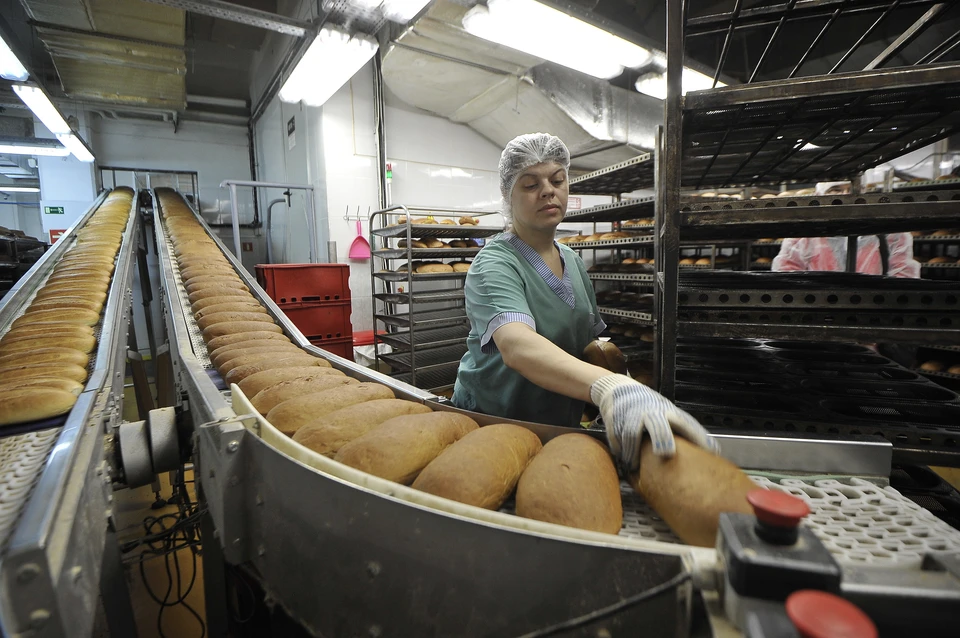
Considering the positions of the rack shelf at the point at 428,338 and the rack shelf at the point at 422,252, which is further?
the rack shelf at the point at 428,338

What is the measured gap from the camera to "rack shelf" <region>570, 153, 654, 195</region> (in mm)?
2877

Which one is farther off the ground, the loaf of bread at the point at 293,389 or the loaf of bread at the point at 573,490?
the loaf of bread at the point at 293,389

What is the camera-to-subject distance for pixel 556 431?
0.86 m

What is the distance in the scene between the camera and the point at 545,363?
96 centimetres

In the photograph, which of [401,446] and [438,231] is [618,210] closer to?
[438,231]

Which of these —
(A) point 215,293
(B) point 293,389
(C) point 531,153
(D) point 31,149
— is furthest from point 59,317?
(D) point 31,149

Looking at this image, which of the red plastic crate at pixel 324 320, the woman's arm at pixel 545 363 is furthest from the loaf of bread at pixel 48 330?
the red plastic crate at pixel 324 320

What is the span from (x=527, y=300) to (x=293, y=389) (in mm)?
718

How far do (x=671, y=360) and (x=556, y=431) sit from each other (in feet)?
2.01

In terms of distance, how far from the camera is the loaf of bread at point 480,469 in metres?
0.64

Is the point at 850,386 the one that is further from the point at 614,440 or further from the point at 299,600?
the point at 299,600

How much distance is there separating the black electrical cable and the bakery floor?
1.46 m

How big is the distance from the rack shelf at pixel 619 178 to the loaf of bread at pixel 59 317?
2810mm

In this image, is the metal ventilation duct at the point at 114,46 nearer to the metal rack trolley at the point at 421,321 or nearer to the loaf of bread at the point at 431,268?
the metal rack trolley at the point at 421,321
